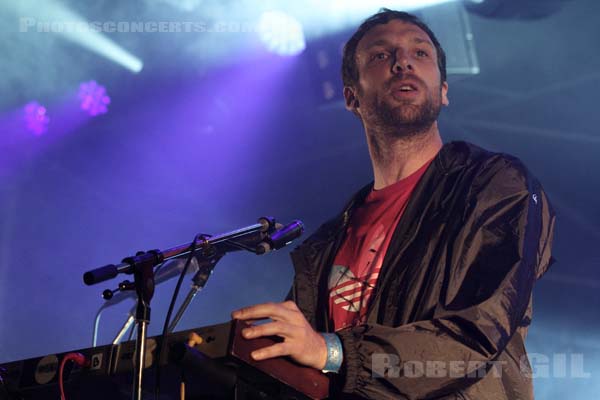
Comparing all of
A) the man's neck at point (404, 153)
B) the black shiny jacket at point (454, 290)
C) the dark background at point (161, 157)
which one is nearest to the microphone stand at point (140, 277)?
the black shiny jacket at point (454, 290)

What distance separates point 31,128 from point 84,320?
5.15ft

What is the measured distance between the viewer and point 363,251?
2.74 m

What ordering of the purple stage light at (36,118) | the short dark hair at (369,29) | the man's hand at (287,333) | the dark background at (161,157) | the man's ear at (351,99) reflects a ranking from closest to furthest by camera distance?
the man's hand at (287,333) → the short dark hair at (369,29) → the man's ear at (351,99) → the dark background at (161,157) → the purple stage light at (36,118)

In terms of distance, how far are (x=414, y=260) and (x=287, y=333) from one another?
2.98ft

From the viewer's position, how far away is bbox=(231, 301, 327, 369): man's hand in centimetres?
155

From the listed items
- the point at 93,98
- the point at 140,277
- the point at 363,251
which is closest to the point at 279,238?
the point at 363,251

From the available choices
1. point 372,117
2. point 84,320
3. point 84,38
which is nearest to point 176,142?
point 84,38

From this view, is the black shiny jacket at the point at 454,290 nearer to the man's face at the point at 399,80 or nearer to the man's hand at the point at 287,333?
the man's hand at the point at 287,333

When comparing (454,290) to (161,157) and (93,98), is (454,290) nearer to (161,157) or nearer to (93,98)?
(161,157)

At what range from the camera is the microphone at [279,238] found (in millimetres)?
2590

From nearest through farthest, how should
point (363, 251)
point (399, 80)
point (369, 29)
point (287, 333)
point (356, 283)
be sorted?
point (287, 333) → point (356, 283) → point (363, 251) → point (399, 80) → point (369, 29)

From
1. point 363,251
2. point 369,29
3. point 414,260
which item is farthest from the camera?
point 369,29

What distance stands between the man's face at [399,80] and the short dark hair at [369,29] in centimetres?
5

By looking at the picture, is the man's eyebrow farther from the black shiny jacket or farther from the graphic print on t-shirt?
the graphic print on t-shirt
